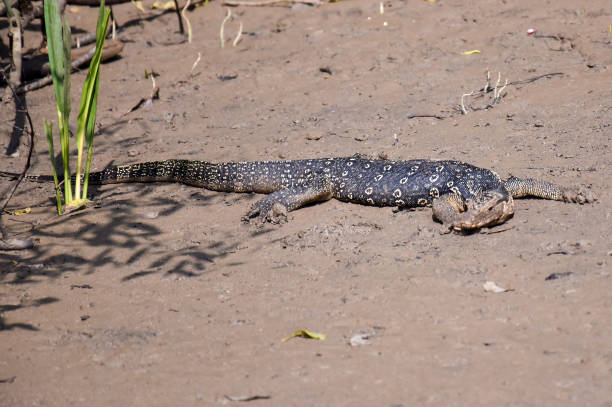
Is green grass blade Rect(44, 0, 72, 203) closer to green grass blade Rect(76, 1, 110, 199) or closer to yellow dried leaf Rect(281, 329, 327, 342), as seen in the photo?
green grass blade Rect(76, 1, 110, 199)

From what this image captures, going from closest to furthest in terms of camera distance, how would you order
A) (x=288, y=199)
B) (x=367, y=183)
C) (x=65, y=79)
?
(x=65, y=79), (x=367, y=183), (x=288, y=199)

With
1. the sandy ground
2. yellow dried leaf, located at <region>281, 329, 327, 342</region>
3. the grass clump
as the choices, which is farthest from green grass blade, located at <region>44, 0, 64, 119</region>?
yellow dried leaf, located at <region>281, 329, 327, 342</region>

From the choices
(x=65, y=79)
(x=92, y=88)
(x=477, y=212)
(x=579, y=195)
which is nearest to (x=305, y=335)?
(x=477, y=212)

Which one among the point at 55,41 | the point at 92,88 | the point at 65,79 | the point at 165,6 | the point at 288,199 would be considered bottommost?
the point at 288,199

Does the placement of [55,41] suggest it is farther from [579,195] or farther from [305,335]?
[579,195]

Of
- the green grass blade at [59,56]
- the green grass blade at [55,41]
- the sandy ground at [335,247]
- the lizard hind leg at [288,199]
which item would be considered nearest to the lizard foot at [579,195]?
the sandy ground at [335,247]

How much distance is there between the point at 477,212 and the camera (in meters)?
5.70

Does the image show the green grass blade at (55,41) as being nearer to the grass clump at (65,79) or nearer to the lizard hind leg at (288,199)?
the grass clump at (65,79)

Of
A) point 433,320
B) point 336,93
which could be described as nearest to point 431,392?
point 433,320

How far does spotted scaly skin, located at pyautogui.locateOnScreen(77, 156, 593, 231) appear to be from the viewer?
602 cm

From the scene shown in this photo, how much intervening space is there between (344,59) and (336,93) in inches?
44.9

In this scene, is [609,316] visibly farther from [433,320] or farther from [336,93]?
[336,93]

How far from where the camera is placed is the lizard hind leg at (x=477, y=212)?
5.70 meters

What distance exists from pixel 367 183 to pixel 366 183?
0.01m
